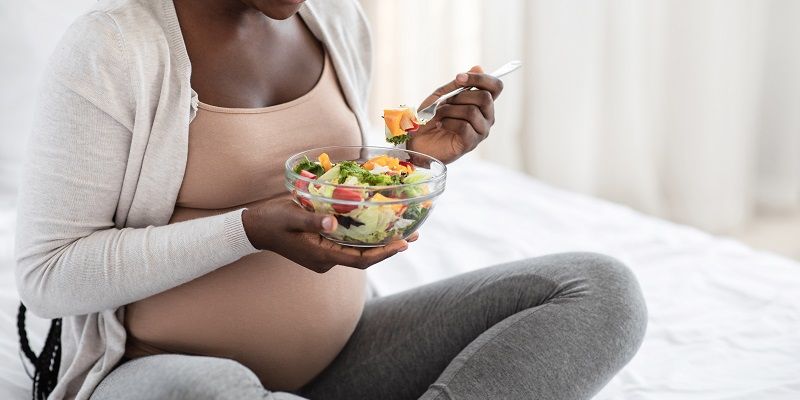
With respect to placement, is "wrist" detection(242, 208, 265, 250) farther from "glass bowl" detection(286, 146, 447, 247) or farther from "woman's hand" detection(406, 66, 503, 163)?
"woman's hand" detection(406, 66, 503, 163)

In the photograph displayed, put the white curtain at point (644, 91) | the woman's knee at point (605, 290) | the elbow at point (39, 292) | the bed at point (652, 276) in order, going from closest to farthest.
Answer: the elbow at point (39, 292)
the woman's knee at point (605, 290)
the bed at point (652, 276)
the white curtain at point (644, 91)

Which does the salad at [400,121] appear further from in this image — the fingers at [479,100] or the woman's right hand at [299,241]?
the woman's right hand at [299,241]

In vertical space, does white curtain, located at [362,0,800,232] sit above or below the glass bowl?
below

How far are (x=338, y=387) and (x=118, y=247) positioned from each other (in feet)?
1.23

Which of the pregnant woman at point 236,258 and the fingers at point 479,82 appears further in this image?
the fingers at point 479,82

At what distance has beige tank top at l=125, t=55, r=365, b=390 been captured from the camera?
1.10 m

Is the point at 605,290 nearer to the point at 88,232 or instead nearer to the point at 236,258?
the point at 236,258

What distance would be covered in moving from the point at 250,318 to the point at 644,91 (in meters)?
2.18

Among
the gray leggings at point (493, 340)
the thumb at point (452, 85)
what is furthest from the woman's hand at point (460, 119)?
the gray leggings at point (493, 340)

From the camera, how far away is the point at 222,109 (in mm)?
1123

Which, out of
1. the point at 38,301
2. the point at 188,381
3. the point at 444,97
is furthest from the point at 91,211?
the point at 444,97

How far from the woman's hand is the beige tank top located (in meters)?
0.20

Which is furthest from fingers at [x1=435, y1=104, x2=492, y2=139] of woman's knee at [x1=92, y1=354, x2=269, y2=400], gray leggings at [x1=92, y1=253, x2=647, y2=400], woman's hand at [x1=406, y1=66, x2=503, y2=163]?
woman's knee at [x1=92, y1=354, x2=269, y2=400]

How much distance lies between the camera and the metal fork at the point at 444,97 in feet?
3.98
